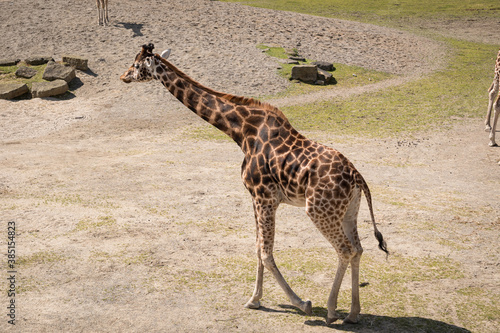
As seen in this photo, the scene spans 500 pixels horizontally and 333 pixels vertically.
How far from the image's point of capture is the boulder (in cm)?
2153

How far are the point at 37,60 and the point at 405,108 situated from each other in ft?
51.4

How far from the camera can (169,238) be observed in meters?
9.73

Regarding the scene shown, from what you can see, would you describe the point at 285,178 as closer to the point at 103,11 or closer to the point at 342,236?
the point at 342,236

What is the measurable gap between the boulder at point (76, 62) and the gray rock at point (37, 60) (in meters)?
0.87

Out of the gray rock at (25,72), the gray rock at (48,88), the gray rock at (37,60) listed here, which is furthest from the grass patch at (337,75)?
the gray rock at (25,72)

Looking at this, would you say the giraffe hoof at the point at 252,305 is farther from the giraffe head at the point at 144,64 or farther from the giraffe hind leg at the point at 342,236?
the giraffe head at the point at 144,64

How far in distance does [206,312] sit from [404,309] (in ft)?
9.70

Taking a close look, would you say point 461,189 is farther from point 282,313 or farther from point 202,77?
point 202,77

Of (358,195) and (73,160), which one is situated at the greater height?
(358,195)

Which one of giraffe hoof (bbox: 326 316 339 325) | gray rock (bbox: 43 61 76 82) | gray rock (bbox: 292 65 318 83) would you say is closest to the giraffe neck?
giraffe hoof (bbox: 326 316 339 325)

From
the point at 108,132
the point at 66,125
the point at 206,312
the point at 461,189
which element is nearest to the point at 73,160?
the point at 108,132

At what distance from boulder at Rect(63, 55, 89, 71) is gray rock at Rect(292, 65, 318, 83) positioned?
9.12m

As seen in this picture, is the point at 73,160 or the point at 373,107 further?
the point at 373,107

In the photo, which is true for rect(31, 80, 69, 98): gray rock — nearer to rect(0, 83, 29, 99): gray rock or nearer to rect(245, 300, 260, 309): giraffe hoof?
rect(0, 83, 29, 99): gray rock
